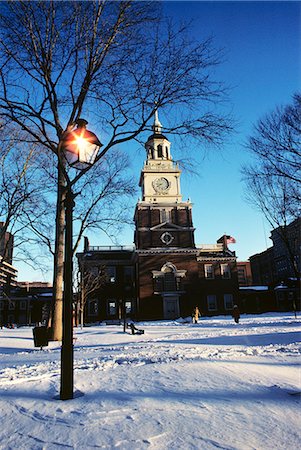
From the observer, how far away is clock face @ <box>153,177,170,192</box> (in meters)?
41.3

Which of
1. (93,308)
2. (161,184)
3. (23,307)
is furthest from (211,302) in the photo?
(23,307)

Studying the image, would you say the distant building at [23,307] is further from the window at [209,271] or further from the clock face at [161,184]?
the window at [209,271]

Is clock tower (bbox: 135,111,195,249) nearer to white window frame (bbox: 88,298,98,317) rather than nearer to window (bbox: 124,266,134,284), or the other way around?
window (bbox: 124,266,134,284)

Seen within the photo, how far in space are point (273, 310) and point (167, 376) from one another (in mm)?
46700

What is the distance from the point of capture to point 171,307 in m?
36.8

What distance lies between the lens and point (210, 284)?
4050 centimetres

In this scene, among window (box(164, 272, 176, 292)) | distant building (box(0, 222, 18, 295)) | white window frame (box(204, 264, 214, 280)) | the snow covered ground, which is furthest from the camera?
white window frame (box(204, 264, 214, 280))

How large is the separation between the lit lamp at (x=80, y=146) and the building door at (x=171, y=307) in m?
33.8

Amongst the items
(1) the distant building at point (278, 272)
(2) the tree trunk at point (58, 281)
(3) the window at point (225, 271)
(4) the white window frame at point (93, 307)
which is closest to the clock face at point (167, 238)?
(3) the window at point (225, 271)

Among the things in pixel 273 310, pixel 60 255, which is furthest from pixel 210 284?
pixel 60 255

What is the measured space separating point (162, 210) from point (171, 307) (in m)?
12.5

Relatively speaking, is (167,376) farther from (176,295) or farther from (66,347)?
(176,295)

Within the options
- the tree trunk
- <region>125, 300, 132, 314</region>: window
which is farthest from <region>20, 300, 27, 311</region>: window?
the tree trunk

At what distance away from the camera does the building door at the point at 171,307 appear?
36438 millimetres
